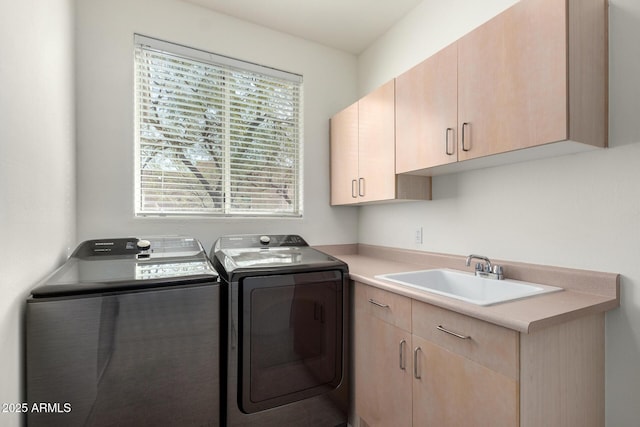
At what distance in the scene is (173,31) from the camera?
7.08 feet

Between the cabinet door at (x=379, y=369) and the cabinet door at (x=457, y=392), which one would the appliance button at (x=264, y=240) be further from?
the cabinet door at (x=457, y=392)

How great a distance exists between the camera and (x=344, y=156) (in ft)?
8.19

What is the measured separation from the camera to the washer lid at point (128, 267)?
124 cm

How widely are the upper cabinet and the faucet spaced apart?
1.67 ft

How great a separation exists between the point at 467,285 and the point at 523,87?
3.41 ft

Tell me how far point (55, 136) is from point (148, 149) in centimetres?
65

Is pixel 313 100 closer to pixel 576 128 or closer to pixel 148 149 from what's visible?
pixel 148 149

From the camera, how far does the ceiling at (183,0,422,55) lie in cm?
220

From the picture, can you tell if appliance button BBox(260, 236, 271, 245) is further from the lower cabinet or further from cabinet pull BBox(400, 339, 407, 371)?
cabinet pull BBox(400, 339, 407, 371)

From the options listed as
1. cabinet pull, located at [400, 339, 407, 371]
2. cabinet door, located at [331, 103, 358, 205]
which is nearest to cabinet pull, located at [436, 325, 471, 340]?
cabinet pull, located at [400, 339, 407, 371]

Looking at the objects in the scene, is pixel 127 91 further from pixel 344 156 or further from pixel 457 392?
pixel 457 392

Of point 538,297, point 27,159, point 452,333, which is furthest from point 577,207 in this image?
point 27,159

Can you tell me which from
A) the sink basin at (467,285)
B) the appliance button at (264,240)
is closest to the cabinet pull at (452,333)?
the sink basin at (467,285)

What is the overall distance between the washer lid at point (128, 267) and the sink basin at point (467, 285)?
102cm
